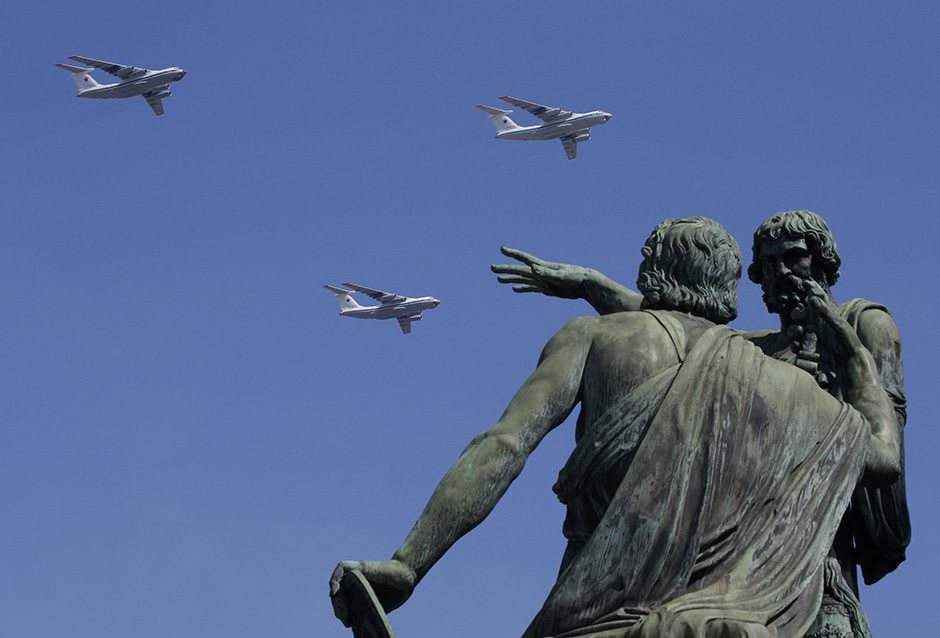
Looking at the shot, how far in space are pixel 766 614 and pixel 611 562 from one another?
0.80 meters

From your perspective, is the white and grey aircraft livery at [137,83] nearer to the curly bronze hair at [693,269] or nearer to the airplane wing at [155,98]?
the airplane wing at [155,98]

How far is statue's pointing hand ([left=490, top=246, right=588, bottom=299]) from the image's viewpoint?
1343 cm

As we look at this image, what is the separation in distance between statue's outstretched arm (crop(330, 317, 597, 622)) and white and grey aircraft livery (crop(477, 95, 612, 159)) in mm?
109624

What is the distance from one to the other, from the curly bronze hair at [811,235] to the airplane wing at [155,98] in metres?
109

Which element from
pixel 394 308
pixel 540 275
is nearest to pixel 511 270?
pixel 540 275

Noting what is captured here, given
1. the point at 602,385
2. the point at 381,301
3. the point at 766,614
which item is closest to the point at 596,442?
the point at 602,385

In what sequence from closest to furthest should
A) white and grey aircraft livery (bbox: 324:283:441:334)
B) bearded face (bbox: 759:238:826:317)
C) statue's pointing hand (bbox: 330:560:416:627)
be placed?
statue's pointing hand (bbox: 330:560:416:627), bearded face (bbox: 759:238:826:317), white and grey aircraft livery (bbox: 324:283:441:334)

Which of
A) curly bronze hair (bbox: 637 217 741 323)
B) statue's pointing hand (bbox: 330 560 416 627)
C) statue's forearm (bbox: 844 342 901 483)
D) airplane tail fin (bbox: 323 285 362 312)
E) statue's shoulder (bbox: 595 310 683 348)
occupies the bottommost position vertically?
airplane tail fin (bbox: 323 285 362 312)

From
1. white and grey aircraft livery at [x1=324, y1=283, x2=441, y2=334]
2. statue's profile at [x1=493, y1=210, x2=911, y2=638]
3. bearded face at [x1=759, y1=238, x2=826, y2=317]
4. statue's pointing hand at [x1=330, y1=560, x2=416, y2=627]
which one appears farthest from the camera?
white and grey aircraft livery at [x1=324, y1=283, x2=441, y2=334]

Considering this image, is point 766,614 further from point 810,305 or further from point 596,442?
point 810,305

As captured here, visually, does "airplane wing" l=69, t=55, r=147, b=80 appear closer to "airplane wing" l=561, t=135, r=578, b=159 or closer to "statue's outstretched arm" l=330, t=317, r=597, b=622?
"airplane wing" l=561, t=135, r=578, b=159

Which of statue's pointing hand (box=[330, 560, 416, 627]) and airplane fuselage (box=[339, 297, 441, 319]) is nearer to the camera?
statue's pointing hand (box=[330, 560, 416, 627])

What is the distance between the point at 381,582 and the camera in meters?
11.6

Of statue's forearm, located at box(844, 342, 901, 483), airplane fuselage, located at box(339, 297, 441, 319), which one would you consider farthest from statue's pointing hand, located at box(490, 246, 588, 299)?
airplane fuselage, located at box(339, 297, 441, 319)
